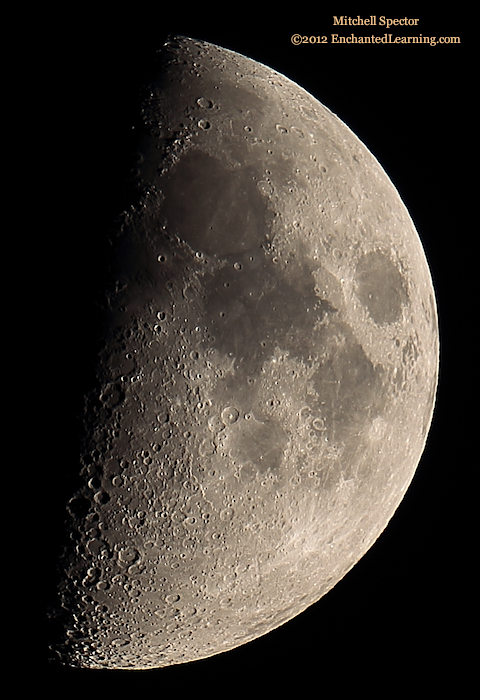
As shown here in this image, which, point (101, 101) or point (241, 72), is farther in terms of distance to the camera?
point (241, 72)

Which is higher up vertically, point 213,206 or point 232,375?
point 213,206

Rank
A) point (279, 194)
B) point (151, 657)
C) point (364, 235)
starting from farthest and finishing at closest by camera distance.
Answer: point (151, 657)
point (364, 235)
point (279, 194)

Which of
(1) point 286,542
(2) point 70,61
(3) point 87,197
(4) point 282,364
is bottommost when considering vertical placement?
(1) point 286,542

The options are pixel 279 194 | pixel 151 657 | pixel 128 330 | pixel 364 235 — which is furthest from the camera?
pixel 151 657

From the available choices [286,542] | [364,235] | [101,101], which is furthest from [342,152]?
[286,542]

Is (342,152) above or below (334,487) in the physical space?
above

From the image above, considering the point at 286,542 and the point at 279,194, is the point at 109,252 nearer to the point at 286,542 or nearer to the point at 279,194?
the point at 279,194
